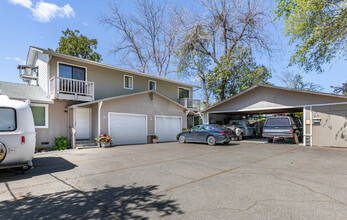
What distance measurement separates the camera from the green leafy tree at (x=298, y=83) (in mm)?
32844

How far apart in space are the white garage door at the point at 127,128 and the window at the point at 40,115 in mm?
3862

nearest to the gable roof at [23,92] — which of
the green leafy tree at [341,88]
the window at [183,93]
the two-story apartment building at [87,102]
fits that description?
the two-story apartment building at [87,102]

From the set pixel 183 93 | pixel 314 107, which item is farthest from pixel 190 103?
pixel 314 107

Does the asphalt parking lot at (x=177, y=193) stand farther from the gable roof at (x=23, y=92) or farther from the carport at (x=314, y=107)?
the gable roof at (x=23, y=92)

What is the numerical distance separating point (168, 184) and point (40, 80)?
1410cm

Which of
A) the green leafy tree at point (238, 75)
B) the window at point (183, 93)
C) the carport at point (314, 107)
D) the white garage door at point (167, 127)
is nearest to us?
the carport at point (314, 107)

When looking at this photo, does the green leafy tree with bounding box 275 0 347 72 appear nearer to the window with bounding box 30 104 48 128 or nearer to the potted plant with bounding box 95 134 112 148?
the potted plant with bounding box 95 134 112 148

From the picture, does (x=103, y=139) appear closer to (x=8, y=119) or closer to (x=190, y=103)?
(x=8, y=119)

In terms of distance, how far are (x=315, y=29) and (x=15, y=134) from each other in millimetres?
15704

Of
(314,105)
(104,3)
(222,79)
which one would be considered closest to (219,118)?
(222,79)

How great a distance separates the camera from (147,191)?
4062mm

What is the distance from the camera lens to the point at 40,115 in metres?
11.6

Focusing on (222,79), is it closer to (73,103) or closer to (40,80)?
(73,103)

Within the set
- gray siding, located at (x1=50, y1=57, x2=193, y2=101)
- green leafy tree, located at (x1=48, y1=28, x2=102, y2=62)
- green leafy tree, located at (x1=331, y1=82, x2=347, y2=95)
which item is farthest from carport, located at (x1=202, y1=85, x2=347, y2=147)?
green leafy tree, located at (x1=48, y1=28, x2=102, y2=62)
